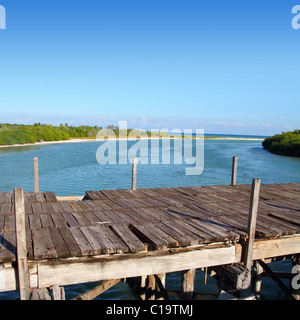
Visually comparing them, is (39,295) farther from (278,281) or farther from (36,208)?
(278,281)

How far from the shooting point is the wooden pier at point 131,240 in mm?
3977

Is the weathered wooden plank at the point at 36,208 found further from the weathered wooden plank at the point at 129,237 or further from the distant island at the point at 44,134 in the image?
the distant island at the point at 44,134

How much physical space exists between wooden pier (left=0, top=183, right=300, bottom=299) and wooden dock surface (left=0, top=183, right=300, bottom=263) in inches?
0.6

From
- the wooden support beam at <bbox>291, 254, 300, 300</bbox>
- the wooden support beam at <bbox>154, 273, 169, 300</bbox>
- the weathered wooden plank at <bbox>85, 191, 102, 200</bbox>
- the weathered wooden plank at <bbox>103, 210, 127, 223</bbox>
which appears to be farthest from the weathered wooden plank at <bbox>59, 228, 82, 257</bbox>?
the wooden support beam at <bbox>291, 254, 300, 300</bbox>

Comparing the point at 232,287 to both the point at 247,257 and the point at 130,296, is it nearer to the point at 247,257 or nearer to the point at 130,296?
the point at 247,257

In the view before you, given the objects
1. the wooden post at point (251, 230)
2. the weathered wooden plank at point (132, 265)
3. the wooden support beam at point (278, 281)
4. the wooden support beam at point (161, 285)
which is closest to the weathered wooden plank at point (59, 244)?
the weathered wooden plank at point (132, 265)

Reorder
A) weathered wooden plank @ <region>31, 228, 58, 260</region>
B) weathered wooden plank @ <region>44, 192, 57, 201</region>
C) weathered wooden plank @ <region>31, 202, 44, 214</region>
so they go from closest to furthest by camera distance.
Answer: weathered wooden plank @ <region>31, 228, 58, 260</region> < weathered wooden plank @ <region>31, 202, 44, 214</region> < weathered wooden plank @ <region>44, 192, 57, 201</region>

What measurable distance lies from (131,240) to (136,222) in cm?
85

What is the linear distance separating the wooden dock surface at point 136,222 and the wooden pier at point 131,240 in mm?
15

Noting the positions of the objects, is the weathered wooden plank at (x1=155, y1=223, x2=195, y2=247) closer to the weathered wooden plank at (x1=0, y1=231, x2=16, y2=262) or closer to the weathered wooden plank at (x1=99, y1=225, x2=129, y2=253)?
the weathered wooden plank at (x1=99, y1=225, x2=129, y2=253)

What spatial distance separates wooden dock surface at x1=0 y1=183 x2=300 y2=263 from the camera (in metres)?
4.32

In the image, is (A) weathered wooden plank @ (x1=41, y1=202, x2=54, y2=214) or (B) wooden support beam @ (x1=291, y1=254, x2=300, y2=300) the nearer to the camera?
(A) weathered wooden plank @ (x1=41, y1=202, x2=54, y2=214)
